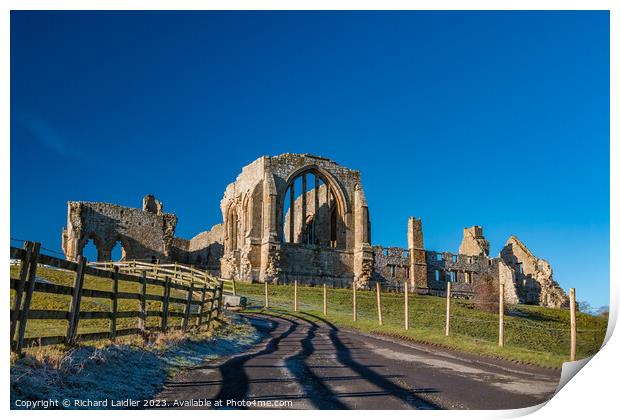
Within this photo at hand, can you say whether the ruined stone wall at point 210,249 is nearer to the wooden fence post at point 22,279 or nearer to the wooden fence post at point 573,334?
the wooden fence post at point 573,334


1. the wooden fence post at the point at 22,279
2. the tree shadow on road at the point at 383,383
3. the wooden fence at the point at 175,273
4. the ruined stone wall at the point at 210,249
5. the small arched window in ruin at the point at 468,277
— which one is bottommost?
the tree shadow on road at the point at 383,383

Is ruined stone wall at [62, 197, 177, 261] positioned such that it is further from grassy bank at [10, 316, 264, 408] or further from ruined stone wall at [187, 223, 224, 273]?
grassy bank at [10, 316, 264, 408]

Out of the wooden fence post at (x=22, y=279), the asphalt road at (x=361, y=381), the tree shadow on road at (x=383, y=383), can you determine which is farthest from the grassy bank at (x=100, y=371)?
the tree shadow on road at (x=383, y=383)

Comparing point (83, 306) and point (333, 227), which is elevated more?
point (333, 227)

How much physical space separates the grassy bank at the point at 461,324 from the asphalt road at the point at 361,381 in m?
0.94

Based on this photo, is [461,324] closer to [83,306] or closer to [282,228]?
[83,306]

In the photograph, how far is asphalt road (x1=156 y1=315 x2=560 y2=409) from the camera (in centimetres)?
717

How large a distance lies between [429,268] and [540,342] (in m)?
30.3

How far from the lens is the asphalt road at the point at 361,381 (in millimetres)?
7168

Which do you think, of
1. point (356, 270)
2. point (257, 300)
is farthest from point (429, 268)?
point (257, 300)

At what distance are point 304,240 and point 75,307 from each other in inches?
1610

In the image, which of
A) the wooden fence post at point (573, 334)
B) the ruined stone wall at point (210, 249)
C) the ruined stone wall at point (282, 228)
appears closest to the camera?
the wooden fence post at point (573, 334)

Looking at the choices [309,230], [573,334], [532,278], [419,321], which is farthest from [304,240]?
[573,334]

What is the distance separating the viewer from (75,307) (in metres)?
8.46
